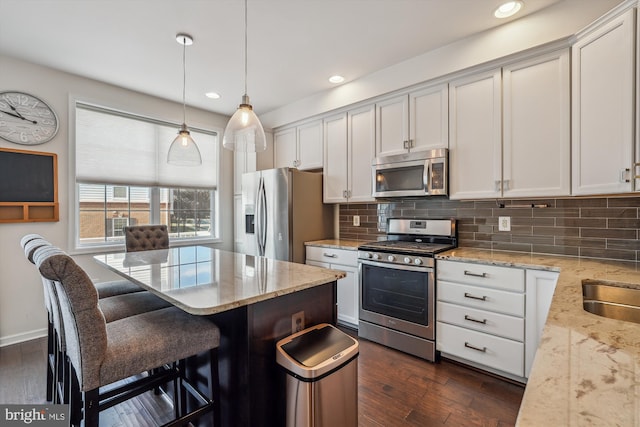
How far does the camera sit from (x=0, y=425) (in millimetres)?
1531

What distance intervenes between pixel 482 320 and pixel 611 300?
2.71ft

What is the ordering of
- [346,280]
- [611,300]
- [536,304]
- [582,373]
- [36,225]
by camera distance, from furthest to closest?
[346,280] → [36,225] → [536,304] → [611,300] → [582,373]

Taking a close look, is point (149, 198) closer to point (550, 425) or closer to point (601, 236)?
point (550, 425)

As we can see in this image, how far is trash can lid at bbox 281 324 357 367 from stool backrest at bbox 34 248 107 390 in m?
0.72

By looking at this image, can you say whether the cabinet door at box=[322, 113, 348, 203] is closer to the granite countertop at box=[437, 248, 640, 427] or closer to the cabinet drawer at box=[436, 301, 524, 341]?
the cabinet drawer at box=[436, 301, 524, 341]

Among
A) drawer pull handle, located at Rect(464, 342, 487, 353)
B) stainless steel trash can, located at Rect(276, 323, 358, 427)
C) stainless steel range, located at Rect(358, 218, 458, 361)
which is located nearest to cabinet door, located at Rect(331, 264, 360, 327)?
stainless steel range, located at Rect(358, 218, 458, 361)

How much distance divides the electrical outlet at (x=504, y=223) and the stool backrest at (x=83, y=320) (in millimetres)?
2854

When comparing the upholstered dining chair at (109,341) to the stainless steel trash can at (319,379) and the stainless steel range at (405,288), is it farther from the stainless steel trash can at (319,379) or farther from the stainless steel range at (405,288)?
the stainless steel range at (405,288)

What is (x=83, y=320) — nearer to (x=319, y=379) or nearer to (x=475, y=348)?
A: (x=319, y=379)

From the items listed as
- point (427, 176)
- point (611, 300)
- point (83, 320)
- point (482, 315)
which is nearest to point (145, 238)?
point (83, 320)

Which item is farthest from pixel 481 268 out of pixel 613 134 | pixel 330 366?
pixel 330 366

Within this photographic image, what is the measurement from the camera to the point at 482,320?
2217 millimetres

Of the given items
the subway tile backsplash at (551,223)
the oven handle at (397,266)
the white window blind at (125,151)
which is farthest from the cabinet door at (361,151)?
the white window blind at (125,151)

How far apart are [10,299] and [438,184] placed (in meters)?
4.07
